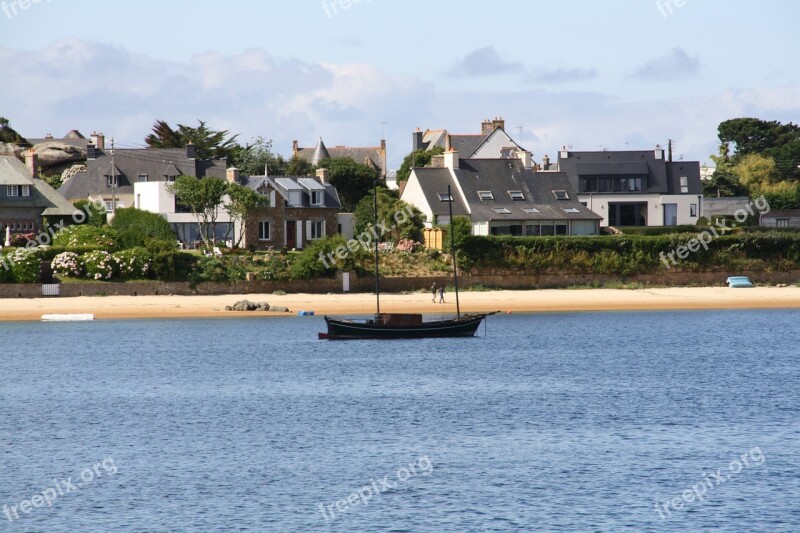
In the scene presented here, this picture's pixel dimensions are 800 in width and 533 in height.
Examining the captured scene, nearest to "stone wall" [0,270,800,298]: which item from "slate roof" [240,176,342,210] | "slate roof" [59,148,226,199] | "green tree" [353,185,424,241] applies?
"green tree" [353,185,424,241]

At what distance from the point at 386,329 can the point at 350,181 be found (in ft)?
180

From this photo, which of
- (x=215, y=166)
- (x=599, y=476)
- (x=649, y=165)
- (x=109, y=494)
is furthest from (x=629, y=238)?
(x=109, y=494)

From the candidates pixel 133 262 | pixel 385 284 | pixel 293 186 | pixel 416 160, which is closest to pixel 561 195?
pixel 293 186

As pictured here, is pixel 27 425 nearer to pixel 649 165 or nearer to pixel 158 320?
pixel 158 320

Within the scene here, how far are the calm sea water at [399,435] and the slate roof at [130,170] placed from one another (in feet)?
113

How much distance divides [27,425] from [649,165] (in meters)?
75.0

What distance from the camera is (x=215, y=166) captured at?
97.1m

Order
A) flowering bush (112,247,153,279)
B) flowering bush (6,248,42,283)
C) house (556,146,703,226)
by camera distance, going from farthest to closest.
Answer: house (556,146,703,226), flowering bush (112,247,153,279), flowering bush (6,248,42,283)

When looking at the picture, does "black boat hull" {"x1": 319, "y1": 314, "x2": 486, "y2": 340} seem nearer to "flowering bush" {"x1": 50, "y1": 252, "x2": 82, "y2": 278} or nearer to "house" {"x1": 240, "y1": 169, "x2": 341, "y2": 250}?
"flowering bush" {"x1": 50, "y1": 252, "x2": 82, "y2": 278}

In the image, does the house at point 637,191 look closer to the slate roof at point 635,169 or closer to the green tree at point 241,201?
the slate roof at point 635,169

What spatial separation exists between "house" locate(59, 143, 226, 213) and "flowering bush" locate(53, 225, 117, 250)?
17.7m

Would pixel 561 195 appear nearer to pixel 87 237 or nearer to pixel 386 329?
pixel 386 329

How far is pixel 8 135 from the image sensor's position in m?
115

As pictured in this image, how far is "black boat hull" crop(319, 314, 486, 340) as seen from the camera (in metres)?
58.3
